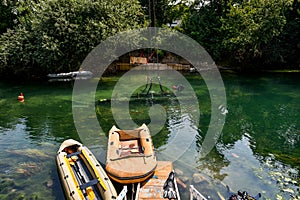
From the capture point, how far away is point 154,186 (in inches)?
337

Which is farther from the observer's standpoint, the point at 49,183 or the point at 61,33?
the point at 61,33

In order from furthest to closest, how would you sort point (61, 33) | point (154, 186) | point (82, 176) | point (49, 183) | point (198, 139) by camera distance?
point (61, 33), point (198, 139), point (49, 183), point (82, 176), point (154, 186)

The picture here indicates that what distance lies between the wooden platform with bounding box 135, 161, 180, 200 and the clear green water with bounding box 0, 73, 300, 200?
83 centimetres

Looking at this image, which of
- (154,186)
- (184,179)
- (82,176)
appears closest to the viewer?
(154,186)

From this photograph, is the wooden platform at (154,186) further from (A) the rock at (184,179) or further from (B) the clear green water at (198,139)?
(B) the clear green water at (198,139)

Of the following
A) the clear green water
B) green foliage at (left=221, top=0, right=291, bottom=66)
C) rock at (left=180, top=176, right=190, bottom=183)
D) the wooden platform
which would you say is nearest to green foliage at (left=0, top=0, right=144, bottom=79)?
the clear green water

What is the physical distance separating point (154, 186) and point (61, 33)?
66.8 feet

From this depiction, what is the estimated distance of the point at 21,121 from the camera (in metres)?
16.1

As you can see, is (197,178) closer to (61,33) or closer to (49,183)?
(49,183)

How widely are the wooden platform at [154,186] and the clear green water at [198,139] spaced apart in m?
0.83

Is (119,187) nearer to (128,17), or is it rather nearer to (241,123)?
(241,123)

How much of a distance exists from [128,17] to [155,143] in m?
19.1

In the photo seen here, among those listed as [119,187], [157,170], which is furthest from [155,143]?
[119,187]

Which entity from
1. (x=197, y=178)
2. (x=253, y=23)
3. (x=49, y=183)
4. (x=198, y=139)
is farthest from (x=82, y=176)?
(x=253, y=23)
